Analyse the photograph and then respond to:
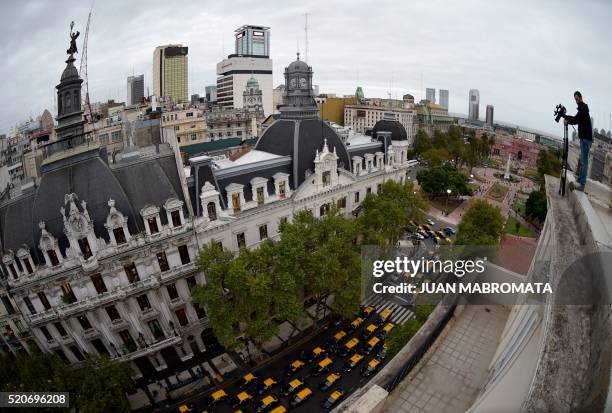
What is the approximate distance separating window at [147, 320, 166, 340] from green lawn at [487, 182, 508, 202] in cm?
9288

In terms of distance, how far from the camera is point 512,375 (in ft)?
33.9

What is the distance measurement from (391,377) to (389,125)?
6051 cm

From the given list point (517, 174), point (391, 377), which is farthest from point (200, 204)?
point (517, 174)

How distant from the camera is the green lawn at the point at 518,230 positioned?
245ft

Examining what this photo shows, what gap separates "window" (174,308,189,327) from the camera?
40750mm

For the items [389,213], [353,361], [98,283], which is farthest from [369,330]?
[98,283]

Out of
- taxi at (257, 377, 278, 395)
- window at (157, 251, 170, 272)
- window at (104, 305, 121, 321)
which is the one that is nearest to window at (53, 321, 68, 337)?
window at (104, 305, 121, 321)

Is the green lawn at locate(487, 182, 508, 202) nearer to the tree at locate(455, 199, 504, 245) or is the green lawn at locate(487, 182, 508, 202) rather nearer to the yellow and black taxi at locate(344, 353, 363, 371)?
the tree at locate(455, 199, 504, 245)

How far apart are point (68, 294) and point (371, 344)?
33218 mm

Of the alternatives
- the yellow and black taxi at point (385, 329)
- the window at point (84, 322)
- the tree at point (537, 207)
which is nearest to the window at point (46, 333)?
the window at point (84, 322)

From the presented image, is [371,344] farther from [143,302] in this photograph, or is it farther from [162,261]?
[143,302]

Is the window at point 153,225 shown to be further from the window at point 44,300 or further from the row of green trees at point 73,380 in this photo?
the row of green trees at point 73,380

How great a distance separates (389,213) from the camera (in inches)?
1909

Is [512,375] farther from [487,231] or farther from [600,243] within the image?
[487,231]
